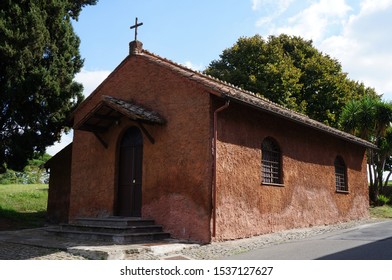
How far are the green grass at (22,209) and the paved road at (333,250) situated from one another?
10285mm

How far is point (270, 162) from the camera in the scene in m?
11.6

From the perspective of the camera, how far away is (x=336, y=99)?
2686 centimetres

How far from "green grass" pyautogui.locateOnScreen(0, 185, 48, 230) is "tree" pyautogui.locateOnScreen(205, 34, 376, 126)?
14093 millimetres

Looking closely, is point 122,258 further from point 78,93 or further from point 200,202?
point 78,93

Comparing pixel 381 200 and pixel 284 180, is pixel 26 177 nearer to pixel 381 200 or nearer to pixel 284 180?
pixel 381 200

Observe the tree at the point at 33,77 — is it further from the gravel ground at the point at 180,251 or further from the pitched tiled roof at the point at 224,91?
the gravel ground at the point at 180,251

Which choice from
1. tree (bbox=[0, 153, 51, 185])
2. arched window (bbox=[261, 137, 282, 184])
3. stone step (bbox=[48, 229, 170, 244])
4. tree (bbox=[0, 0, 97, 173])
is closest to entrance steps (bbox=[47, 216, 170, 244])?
stone step (bbox=[48, 229, 170, 244])

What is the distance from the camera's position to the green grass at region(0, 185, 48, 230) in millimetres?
15328

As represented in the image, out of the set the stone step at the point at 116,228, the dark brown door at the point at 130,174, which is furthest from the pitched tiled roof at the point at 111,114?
the stone step at the point at 116,228

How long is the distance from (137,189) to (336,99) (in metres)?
19.9

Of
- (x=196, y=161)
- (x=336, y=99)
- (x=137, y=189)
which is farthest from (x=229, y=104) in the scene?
(x=336, y=99)

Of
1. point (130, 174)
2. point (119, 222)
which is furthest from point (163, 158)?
point (119, 222)

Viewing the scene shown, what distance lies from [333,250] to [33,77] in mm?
11776

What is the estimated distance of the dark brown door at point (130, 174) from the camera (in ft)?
36.9
